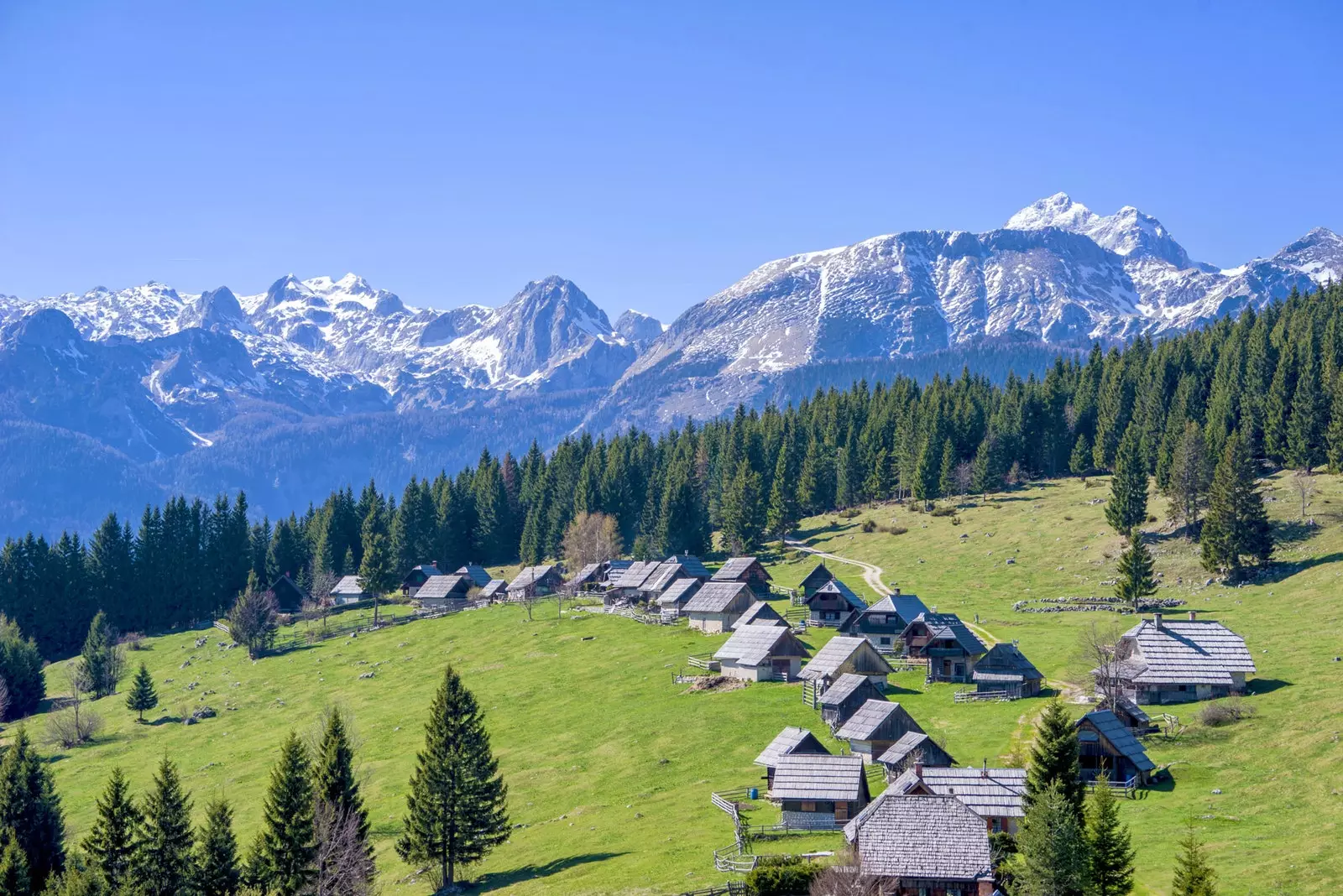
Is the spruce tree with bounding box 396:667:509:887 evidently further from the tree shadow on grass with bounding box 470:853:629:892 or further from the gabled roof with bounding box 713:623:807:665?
the gabled roof with bounding box 713:623:807:665

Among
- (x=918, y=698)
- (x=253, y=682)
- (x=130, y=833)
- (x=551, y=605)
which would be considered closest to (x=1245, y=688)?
(x=918, y=698)

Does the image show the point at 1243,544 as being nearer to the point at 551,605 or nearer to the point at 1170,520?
the point at 1170,520

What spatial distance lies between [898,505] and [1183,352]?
47075 millimetres

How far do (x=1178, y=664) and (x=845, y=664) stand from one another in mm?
22599

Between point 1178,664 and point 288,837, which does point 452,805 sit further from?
point 1178,664

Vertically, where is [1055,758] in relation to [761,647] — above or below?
above

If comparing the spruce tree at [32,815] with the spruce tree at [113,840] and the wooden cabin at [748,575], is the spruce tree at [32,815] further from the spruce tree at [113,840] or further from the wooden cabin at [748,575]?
the wooden cabin at [748,575]

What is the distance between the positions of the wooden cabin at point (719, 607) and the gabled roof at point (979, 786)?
175ft

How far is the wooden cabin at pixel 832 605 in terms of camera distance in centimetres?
11181

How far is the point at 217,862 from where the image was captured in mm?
62406

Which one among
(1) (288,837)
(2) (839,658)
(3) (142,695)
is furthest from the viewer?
(3) (142,695)

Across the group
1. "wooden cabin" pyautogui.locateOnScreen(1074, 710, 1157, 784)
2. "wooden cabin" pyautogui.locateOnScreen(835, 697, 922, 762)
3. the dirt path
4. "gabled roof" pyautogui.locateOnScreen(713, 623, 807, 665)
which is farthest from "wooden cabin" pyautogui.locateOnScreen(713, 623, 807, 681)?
"wooden cabin" pyautogui.locateOnScreen(1074, 710, 1157, 784)

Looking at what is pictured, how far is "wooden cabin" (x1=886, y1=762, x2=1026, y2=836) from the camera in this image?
59969 mm

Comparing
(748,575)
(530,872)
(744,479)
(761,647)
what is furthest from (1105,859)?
(744,479)
